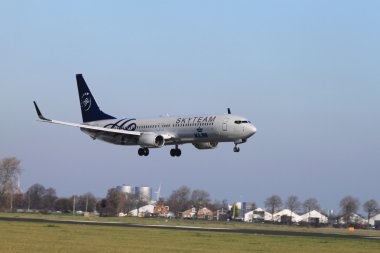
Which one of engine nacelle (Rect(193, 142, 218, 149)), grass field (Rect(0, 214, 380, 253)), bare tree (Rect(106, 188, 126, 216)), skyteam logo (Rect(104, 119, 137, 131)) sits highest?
skyteam logo (Rect(104, 119, 137, 131))

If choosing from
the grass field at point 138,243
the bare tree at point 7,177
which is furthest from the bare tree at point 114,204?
the grass field at point 138,243

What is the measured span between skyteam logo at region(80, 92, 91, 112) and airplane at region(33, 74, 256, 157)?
3.77 feet

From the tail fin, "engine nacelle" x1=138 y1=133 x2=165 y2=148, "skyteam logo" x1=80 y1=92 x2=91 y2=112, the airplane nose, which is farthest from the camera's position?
"skyteam logo" x1=80 y1=92 x2=91 y2=112

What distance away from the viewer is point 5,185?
586 feet

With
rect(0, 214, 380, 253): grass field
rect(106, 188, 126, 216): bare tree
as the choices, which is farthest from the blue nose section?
rect(106, 188, 126, 216): bare tree

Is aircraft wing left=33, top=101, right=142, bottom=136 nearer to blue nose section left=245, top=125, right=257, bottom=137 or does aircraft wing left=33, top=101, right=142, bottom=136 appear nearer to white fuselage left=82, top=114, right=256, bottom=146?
white fuselage left=82, top=114, right=256, bottom=146

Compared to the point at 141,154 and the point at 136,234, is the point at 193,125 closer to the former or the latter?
the point at 141,154

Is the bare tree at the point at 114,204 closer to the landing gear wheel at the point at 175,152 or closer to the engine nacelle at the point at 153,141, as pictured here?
the landing gear wheel at the point at 175,152

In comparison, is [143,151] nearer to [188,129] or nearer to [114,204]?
[188,129]

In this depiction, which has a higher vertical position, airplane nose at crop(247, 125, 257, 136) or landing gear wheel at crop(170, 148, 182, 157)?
airplane nose at crop(247, 125, 257, 136)

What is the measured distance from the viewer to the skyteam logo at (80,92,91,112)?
352 ft

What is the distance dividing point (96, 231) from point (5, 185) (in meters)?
120

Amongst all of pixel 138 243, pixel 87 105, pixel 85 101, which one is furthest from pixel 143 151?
pixel 138 243

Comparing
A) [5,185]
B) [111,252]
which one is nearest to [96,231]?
[111,252]
